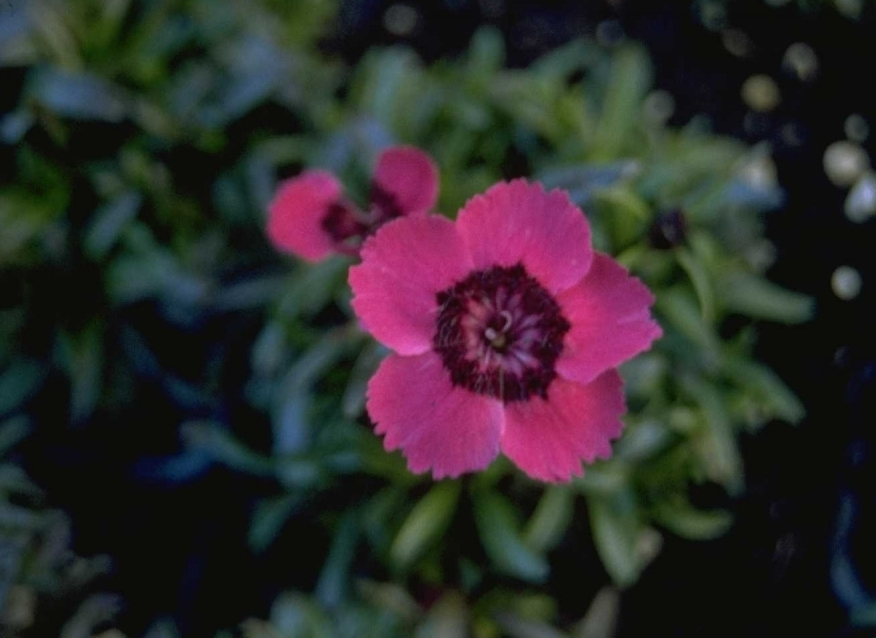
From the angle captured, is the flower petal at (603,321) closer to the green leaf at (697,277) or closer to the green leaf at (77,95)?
the green leaf at (697,277)

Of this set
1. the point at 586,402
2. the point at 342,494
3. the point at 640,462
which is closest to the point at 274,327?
the point at 342,494

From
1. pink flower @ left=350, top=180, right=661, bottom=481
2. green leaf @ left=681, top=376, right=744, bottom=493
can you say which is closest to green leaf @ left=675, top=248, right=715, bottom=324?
green leaf @ left=681, top=376, right=744, bottom=493

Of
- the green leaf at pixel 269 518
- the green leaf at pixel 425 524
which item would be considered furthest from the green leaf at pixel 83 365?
the green leaf at pixel 425 524

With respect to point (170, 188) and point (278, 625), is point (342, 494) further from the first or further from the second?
point (170, 188)

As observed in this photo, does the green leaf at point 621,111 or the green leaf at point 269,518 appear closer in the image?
the green leaf at point 269,518

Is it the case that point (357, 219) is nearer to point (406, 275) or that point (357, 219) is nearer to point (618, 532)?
point (406, 275)

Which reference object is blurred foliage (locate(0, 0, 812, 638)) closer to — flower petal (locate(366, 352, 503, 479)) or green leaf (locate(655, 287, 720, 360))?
green leaf (locate(655, 287, 720, 360))
